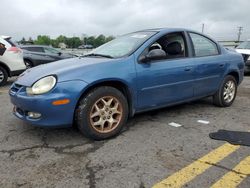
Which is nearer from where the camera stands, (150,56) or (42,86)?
(42,86)

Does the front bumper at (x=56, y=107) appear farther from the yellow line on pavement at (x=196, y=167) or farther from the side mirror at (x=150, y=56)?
the yellow line on pavement at (x=196, y=167)

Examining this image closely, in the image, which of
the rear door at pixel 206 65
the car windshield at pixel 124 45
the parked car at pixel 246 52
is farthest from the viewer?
the parked car at pixel 246 52

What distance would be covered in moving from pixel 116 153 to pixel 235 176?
130 cm

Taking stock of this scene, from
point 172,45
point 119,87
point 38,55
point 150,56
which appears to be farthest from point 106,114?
point 38,55

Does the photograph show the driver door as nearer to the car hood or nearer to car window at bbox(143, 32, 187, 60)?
car window at bbox(143, 32, 187, 60)

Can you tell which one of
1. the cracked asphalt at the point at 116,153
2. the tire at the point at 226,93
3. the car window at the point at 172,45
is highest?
the car window at the point at 172,45

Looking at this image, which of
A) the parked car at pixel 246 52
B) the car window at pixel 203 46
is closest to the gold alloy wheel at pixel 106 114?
the car window at pixel 203 46

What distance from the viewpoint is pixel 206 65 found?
4980 millimetres

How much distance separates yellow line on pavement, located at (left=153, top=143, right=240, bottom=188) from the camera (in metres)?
2.74

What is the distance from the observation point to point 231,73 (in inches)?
223

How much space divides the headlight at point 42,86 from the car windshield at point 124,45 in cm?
109

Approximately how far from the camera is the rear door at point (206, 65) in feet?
16.0

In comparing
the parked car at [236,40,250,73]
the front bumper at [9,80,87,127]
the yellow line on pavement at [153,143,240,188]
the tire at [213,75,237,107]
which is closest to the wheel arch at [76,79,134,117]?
the front bumper at [9,80,87,127]

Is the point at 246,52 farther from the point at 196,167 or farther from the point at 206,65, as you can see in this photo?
the point at 196,167
